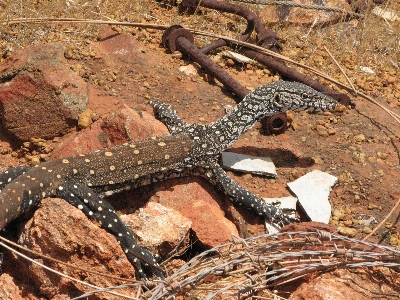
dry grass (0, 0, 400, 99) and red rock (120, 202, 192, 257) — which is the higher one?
dry grass (0, 0, 400, 99)

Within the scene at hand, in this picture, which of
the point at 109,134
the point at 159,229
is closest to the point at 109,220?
the point at 159,229

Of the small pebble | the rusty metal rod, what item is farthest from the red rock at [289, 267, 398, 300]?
the rusty metal rod

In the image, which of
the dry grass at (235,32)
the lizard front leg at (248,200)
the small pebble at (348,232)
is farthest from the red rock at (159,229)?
the dry grass at (235,32)

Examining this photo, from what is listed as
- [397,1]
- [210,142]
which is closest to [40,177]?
[210,142]

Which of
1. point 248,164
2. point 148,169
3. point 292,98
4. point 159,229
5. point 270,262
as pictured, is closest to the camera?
point 270,262

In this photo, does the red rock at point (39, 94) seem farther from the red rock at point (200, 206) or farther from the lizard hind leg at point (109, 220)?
the red rock at point (200, 206)

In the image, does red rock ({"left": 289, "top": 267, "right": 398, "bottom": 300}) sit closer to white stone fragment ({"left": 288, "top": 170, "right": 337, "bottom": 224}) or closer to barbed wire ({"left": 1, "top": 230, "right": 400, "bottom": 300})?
barbed wire ({"left": 1, "top": 230, "right": 400, "bottom": 300})

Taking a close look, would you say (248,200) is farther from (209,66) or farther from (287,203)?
(209,66)
